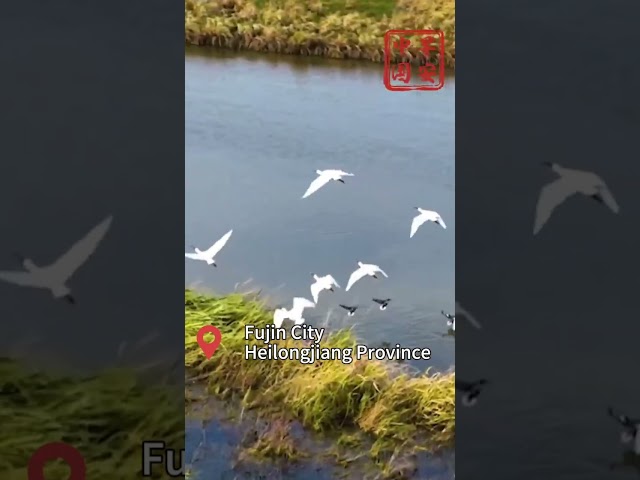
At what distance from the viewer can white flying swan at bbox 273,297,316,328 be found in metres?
2.92

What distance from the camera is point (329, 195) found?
2928 mm
